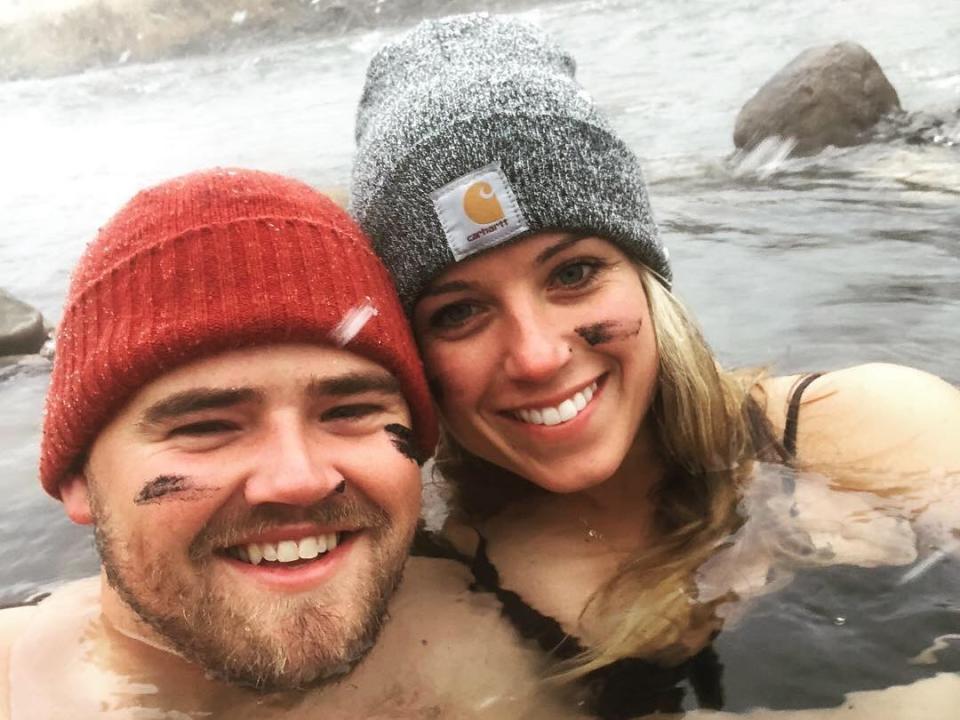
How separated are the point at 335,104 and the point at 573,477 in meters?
14.3

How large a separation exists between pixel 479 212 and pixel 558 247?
0.25m

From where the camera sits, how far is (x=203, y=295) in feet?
7.95

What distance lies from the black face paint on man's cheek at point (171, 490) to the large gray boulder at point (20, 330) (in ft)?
A: 15.4

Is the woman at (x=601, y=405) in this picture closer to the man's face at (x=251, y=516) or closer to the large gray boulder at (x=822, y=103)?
the man's face at (x=251, y=516)

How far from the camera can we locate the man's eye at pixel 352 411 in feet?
8.32

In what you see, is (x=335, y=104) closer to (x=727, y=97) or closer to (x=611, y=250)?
(x=727, y=97)

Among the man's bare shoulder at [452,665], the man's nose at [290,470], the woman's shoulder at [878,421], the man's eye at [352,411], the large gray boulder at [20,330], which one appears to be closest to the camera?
the man's nose at [290,470]

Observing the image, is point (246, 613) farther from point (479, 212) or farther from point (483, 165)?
point (483, 165)

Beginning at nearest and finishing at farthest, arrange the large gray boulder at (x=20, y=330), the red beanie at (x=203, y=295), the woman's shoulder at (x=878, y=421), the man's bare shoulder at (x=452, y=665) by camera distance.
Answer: the red beanie at (x=203, y=295) → the man's bare shoulder at (x=452, y=665) → the woman's shoulder at (x=878, y=421) → the large gray boulder at (x=20, y=330)

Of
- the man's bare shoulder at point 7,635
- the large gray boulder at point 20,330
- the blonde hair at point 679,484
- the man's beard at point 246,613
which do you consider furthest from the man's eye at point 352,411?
the large gray boulder at point 20,330

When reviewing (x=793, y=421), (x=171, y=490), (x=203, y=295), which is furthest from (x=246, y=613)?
(x=793, y=421)

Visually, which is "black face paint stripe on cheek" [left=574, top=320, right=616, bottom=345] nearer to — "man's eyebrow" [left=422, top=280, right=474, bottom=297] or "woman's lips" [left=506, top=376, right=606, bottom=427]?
"woman's lips" [left=506, top=376, right=606, bottom=427]

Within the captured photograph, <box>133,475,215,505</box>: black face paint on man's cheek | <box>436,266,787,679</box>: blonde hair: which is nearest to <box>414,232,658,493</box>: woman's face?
<box>436,266,787,679</box>: blonde hair

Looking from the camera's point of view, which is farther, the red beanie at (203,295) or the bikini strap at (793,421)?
the bikini strap at (793,421)
